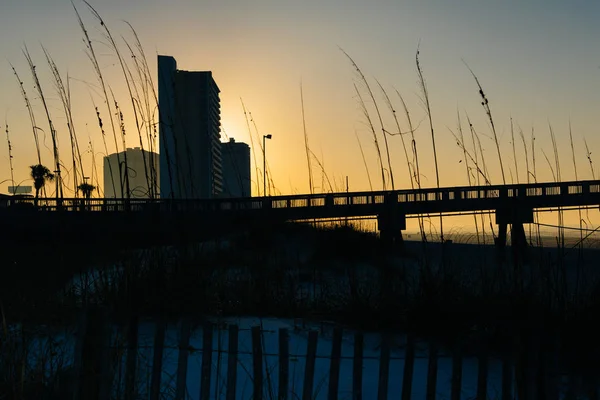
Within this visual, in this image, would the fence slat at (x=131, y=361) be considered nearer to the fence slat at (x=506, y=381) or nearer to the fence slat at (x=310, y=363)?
the fence slat at (x=310, y=363)

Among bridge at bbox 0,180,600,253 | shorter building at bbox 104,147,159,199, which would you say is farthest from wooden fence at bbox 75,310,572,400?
shorter building at bbox 104,147,159,199

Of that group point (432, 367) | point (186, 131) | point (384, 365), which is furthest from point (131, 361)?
point (186, 131)

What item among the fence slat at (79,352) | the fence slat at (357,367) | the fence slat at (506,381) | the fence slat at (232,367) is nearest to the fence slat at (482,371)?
the fence slat at (506,381)

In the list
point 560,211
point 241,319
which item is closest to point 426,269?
point 241,319

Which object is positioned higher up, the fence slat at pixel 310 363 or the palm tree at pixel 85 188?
the palm tree at pixel 85 188

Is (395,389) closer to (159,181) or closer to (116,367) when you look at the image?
(116,367)

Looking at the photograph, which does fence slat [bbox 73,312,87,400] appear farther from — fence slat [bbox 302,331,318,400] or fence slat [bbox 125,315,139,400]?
fence slat [bbox 302,331,318,400]

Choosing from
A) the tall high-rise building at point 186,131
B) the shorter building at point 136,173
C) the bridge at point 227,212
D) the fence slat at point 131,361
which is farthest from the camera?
the bridge at point 227,212
